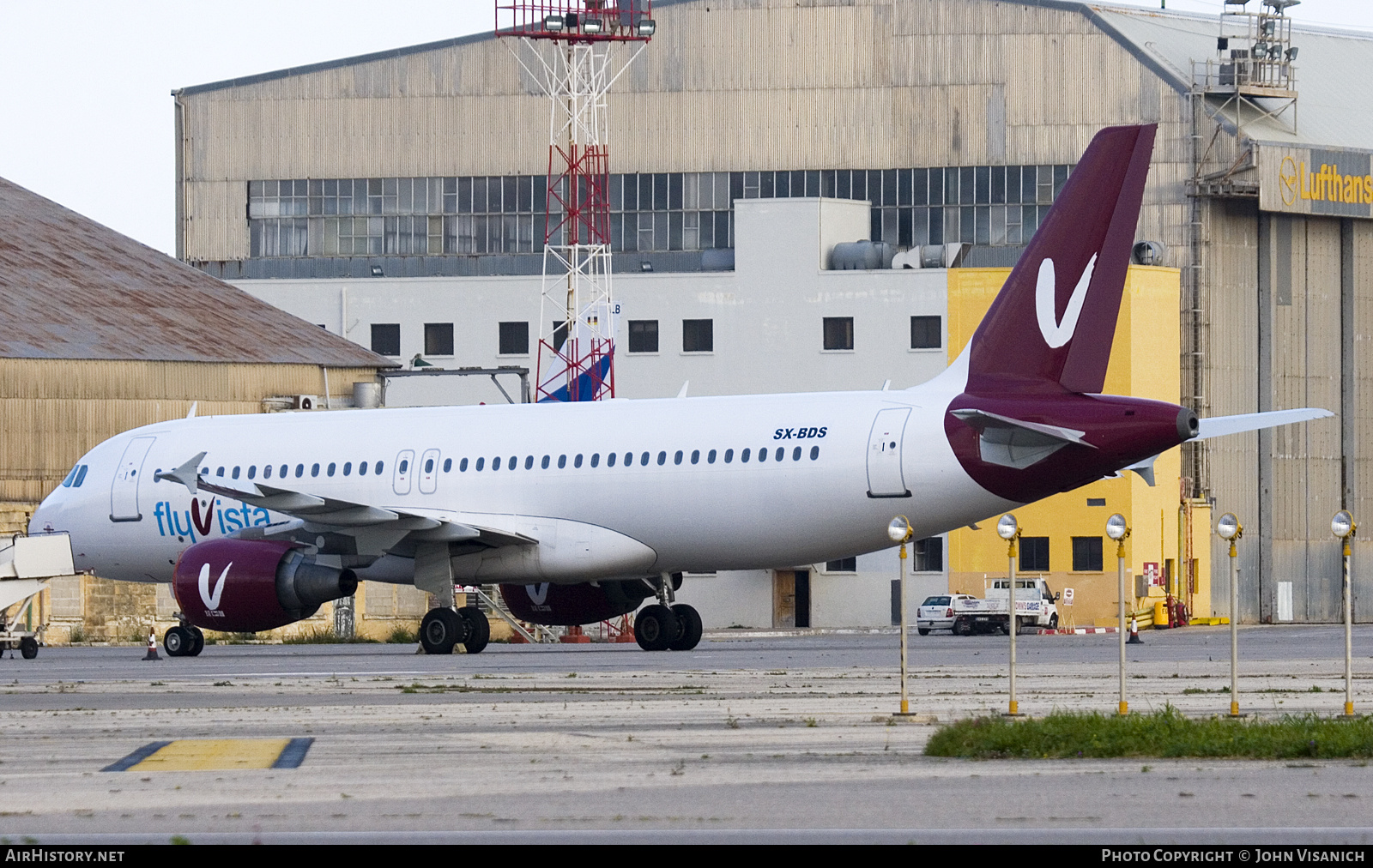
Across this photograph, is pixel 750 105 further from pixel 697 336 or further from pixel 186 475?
pixel 186 475

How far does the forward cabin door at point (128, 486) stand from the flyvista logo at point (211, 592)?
191 inches

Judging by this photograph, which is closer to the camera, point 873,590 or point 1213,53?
point 873,590

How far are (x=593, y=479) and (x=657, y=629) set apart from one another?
12.4 ft

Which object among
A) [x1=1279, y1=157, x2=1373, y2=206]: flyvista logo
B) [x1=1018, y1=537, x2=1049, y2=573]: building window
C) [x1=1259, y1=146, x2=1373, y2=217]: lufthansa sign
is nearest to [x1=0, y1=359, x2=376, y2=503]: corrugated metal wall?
[x1=1018, y1=537, x2=1049, y2=573]: building window

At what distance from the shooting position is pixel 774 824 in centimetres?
1240

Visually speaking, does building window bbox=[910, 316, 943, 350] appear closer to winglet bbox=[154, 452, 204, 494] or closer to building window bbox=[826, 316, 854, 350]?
building window bbox=[826, 316, 854, 350]

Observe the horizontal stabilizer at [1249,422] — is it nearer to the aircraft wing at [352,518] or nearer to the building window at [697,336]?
the aircraft wing at [352,518]

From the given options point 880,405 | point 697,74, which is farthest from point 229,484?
point 697,74

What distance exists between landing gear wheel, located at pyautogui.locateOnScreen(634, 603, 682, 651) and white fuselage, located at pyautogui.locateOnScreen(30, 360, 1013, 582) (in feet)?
5.58

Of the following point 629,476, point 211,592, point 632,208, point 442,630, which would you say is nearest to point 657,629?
point 629,476

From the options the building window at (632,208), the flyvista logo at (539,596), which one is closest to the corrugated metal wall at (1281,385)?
the building window at (632,208)

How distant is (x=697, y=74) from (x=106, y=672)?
5018 cm

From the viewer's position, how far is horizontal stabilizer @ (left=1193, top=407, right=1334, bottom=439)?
30.9 meters
